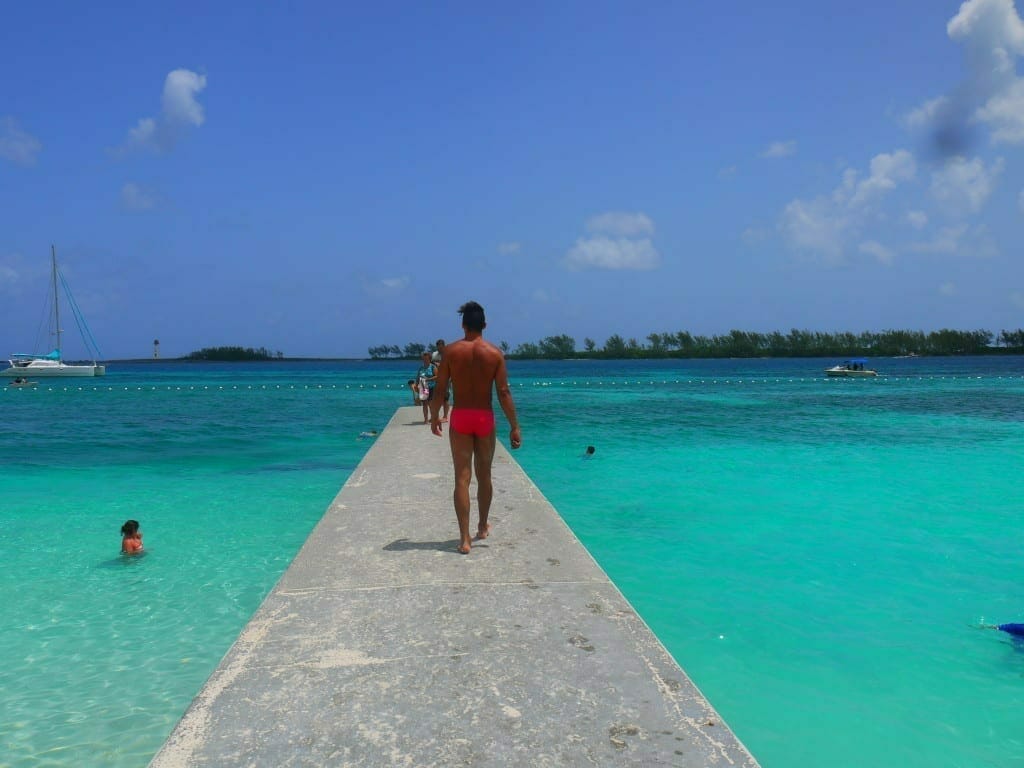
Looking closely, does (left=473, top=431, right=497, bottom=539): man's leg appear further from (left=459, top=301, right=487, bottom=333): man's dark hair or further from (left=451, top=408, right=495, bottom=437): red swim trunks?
(left=459, top=301, right=487, bottom=333): man's dark hair

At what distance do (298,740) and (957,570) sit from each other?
284 inches

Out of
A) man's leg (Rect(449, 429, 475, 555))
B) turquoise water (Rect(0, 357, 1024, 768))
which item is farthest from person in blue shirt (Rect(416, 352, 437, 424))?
man's leg (Rect(449, 429, 475, 555))

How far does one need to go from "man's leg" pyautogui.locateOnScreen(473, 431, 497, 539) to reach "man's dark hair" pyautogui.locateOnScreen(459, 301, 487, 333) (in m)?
0.76

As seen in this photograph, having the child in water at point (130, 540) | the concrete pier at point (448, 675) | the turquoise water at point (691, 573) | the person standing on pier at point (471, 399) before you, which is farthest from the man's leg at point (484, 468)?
the child in water at point (130, 540)

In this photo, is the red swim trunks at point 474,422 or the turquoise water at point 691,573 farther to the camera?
the red swim trunks at point 474,422

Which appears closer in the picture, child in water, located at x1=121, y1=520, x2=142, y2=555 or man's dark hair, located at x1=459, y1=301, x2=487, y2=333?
man's dark hair, located at x1=459, y1=301, x2=487, y2=333

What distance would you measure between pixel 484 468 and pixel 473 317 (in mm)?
1095

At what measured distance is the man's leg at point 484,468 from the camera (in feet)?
16.9

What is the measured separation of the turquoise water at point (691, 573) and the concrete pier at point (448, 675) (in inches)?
49.8

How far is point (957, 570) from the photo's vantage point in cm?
746

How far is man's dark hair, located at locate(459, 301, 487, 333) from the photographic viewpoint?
202 inches

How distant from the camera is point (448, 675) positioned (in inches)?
127

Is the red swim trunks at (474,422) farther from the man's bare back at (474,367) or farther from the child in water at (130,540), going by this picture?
the child in water at (130,540)

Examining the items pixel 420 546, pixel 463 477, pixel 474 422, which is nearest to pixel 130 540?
pixel 420 546
